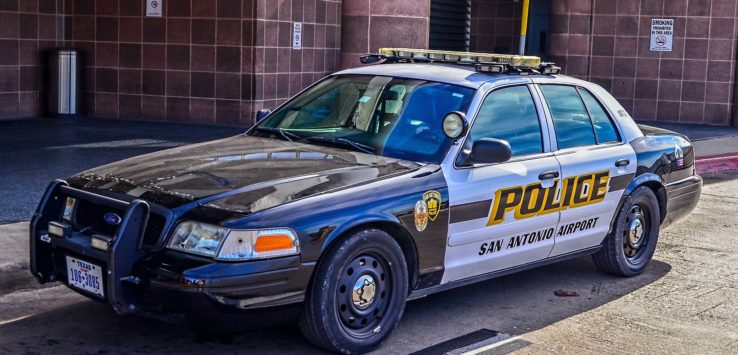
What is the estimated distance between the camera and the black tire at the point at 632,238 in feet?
24.9

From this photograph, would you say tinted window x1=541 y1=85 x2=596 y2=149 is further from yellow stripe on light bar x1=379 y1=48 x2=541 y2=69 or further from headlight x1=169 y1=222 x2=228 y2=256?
headlight x1=169 y1=222 x2=228 y2=256

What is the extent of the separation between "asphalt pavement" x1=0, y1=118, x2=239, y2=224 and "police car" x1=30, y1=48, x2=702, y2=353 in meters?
2.93

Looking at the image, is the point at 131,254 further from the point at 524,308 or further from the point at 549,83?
the point at 549,83

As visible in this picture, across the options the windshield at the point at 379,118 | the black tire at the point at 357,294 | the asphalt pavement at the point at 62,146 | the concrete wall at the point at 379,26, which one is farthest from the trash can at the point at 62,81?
the black tire at the point at 357,294

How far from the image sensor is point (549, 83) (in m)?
7.27

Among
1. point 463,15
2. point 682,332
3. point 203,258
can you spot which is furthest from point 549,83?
point 463,15


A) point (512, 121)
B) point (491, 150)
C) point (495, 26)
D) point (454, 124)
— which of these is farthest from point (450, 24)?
point (491, 150)

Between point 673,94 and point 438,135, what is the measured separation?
47.4 ft

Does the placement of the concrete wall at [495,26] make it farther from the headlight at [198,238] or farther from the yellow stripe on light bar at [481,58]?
the headlight at [198,238]

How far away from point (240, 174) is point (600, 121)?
3.04 metres

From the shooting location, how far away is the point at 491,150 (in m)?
6.17

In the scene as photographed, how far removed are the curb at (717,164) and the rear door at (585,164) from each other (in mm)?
7138

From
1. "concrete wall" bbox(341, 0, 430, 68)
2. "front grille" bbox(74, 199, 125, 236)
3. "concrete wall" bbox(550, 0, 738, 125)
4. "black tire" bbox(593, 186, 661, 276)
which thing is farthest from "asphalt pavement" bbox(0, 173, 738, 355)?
"concrete wall" bbox(550, 0, 738, 125)

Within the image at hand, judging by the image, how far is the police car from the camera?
17.0 feet
